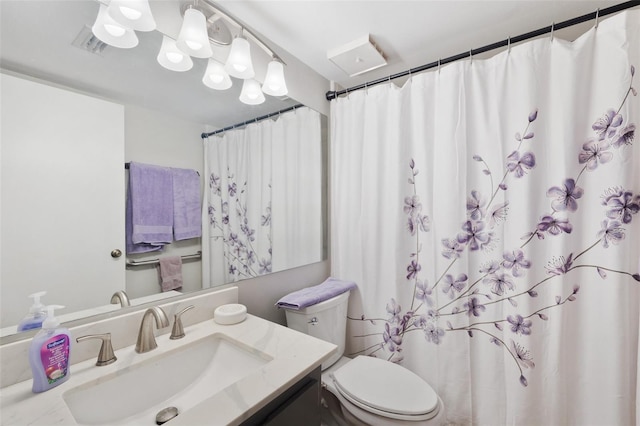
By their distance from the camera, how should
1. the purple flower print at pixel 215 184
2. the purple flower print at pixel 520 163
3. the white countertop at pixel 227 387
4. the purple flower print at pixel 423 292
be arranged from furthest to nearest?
the purple flower print at pixel 423 292 < the purple flower print at pixel 520 163 < the purple flower print at pixel 215 184 < the white countertop at pixel 227 387

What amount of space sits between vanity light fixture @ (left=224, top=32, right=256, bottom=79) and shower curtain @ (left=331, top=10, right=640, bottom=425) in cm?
81

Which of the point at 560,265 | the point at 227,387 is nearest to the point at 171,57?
the point at 227,387

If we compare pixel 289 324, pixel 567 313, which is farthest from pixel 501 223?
pixel 289 324

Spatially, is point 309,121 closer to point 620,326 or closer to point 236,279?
point 236,279

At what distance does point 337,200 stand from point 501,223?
3.07 feet

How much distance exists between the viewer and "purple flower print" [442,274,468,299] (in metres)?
1.36

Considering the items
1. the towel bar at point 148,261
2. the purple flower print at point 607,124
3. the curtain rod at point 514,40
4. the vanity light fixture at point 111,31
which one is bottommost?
the towel bar at point 148,261

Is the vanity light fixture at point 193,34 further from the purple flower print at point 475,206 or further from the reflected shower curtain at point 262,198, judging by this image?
the purple flower print at point 475,206

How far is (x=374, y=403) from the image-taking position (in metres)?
1.07

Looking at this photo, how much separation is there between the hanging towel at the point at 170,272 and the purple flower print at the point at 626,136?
72.1 inches

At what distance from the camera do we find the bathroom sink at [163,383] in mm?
682

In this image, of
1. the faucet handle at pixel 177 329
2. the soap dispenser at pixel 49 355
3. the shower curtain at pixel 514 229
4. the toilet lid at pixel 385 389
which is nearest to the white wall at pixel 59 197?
the soap dispenser at pixel 49 355

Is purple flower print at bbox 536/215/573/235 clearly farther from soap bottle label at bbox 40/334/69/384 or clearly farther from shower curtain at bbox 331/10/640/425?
soap bottle label at bbox 40/334/69/384

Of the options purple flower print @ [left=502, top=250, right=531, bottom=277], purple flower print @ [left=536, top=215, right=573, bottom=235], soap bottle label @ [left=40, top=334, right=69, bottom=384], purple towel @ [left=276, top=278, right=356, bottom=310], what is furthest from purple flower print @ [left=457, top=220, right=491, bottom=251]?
soap bottle label @ [left=40, top=334, right=69, bottom=384]
